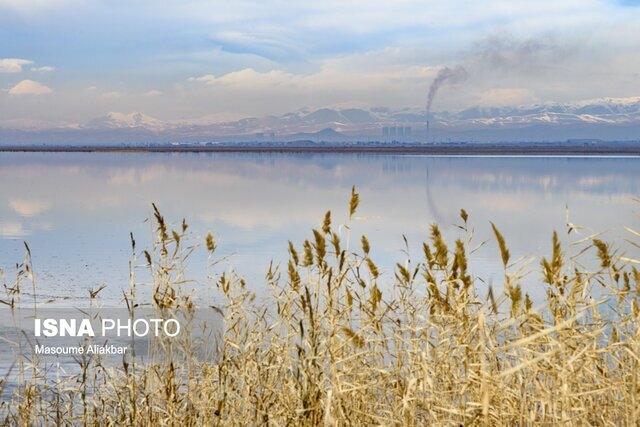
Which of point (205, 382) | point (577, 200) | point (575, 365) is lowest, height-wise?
point (577, 200)

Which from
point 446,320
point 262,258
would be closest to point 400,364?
point 446,320

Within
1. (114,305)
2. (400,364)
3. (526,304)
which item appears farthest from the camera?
(114,305)

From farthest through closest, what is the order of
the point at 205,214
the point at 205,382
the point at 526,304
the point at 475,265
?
the point at 205,214 < the point at 475,265 < the point at 205,382 < the point at 526,304

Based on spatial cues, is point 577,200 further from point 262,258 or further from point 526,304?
point 526,304

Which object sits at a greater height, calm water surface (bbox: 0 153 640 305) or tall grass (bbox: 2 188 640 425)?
tall grass (bbox: 2 188 640 425)

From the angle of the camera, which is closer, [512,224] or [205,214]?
[512,224]

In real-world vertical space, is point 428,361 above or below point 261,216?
above

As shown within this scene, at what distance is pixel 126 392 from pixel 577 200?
129ft

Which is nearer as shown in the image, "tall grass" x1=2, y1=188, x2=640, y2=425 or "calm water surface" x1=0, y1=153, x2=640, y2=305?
"tall grass" x1=2, y1=188, x2=640, y2=425

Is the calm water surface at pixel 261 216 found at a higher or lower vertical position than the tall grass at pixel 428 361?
lower

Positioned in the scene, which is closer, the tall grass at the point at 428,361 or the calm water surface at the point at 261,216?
the tall grass at the point at 428,361

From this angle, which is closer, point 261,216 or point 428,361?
point 428,361

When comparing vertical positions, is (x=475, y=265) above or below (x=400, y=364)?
below

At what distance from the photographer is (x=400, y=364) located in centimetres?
570
